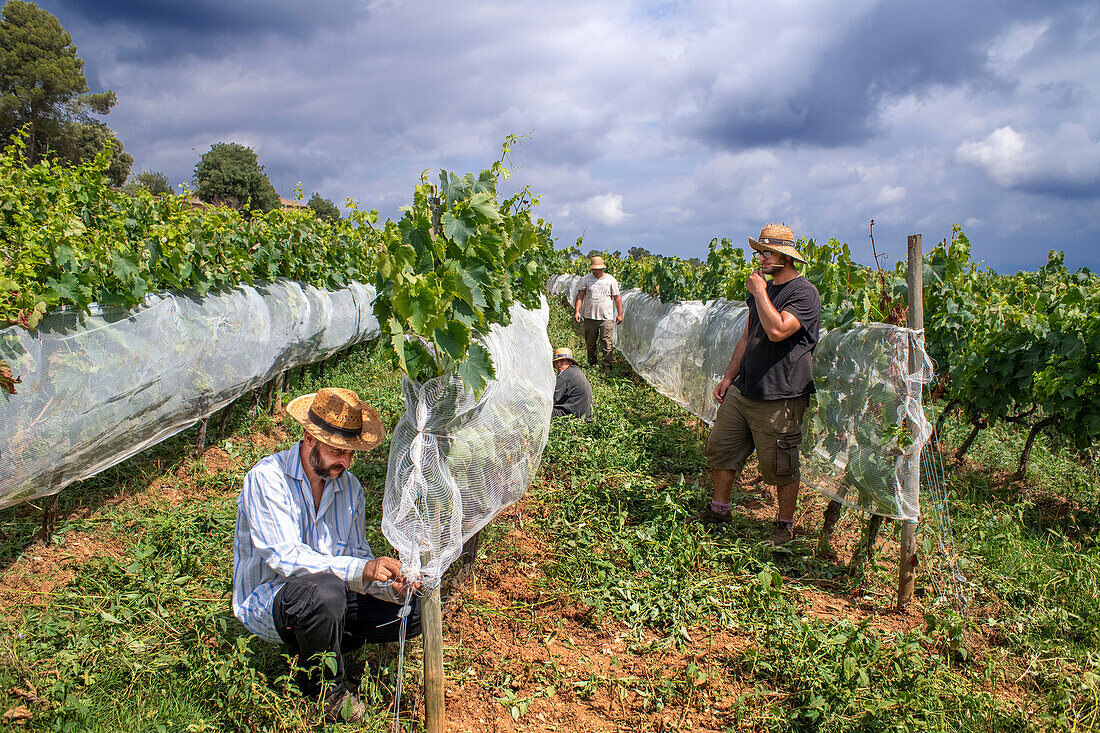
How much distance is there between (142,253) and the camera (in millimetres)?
4105

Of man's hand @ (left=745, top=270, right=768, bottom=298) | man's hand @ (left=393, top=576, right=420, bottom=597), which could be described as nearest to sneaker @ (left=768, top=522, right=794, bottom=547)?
man's hand @ (left=745, top=270, right=768, bottom=298)

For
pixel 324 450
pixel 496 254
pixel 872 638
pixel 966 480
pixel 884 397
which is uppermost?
pixel 496 254

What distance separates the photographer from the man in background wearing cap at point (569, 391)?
5895 mm

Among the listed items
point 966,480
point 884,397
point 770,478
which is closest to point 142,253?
point 770,478

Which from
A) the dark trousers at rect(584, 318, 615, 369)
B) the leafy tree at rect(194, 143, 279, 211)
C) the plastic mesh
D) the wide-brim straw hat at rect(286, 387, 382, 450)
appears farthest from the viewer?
the leafy tree at rect(194, 143, 279, 211)

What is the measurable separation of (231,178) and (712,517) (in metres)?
42.9

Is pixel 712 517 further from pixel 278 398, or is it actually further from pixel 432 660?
pixel 278 398

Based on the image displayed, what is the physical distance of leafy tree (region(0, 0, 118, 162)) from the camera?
2856 cm

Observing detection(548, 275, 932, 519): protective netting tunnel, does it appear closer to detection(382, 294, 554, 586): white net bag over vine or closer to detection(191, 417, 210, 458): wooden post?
detection(382, 294, 554, 586): white net bag over vine

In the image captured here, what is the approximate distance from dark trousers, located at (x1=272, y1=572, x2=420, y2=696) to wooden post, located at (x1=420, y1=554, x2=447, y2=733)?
0.92 ft

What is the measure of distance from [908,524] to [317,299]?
5496 millimetres

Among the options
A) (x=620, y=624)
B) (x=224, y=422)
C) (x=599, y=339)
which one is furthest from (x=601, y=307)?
(x=620, y=624)

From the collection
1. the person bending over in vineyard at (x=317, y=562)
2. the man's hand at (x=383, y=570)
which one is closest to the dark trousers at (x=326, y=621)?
the person bending over in vineyard at (x=317, y=562)

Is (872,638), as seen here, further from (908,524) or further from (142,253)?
(142,253)
